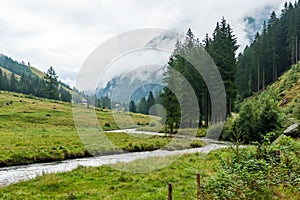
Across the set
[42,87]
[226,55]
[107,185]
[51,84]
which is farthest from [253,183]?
[42,87]

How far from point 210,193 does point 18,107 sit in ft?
235

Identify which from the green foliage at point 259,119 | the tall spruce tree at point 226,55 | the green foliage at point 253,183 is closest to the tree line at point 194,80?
the tall spruce tree at point 226,55

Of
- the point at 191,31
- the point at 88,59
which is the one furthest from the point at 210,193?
the point at 191,31

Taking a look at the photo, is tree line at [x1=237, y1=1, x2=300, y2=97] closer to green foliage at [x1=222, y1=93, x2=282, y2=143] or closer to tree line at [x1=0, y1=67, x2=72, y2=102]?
green foliage at [x1=222, y1=93, x2=282, y2=143]

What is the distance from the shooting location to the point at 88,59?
1925 centimetres

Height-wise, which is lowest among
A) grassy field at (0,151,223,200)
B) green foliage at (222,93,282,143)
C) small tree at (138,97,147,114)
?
grassy field at (0,151,223,200)

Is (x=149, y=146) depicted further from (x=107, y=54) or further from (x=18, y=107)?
(x=18, y=107)

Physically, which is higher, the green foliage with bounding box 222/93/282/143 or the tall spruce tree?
the tall spruce tree

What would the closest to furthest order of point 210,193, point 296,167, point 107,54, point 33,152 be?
point 210,193, point 296,167, point 107,54, point 33,152

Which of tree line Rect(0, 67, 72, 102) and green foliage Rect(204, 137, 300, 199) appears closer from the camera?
green foliage Rect(204, 137, 300, 199)

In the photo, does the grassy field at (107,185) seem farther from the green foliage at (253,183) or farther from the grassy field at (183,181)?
the green foliage at (253,183)

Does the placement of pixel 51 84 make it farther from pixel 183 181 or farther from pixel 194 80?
pixel 183 181

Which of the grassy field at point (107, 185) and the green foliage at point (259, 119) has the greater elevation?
the green foliage at point (259, 119)

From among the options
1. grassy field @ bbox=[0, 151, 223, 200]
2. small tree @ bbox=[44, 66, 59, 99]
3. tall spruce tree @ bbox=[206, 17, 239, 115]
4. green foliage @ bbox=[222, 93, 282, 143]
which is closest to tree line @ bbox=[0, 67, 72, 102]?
small tree @ bbox=[44, 66, 59, 99]
